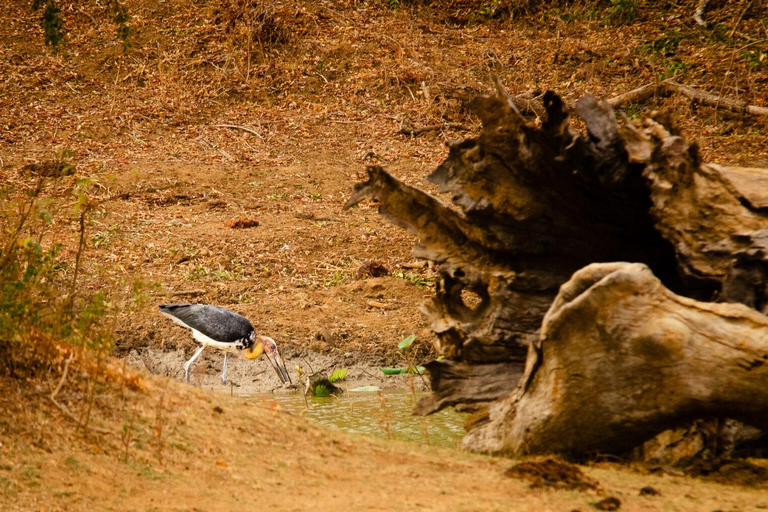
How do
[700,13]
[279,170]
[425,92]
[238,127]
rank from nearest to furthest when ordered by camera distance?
[279,170]
[238,127]
[425,92]
[700,13]

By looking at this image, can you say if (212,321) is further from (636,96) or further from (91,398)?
(636,96)

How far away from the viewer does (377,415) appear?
24.0ft

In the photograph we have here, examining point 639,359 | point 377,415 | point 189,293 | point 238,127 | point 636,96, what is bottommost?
point 377,415

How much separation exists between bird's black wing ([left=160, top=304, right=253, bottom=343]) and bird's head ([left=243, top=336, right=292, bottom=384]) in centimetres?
16

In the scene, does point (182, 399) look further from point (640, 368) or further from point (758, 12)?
point (758, 12)

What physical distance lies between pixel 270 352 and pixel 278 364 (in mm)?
167

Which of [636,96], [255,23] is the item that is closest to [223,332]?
[636,96]

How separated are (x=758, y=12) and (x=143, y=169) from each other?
1302 centimetres

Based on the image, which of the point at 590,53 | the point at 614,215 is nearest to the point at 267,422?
the point at 614,215

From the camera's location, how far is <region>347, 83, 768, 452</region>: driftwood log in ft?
15.4

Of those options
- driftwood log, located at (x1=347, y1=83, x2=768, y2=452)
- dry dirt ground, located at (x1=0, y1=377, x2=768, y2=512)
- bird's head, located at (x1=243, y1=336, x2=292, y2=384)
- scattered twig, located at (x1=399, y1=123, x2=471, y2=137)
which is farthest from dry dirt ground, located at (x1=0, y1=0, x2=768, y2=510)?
driftwood log, located at (x1=347, y1=83, x2=768, y2=452)

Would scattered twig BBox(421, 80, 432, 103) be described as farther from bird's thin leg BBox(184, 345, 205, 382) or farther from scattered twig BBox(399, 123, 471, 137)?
bird's thin leg BBox(184, 345, 205, 382)

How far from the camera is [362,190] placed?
17.4ft

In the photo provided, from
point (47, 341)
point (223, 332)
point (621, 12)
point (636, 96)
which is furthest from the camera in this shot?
point (621, 12)
